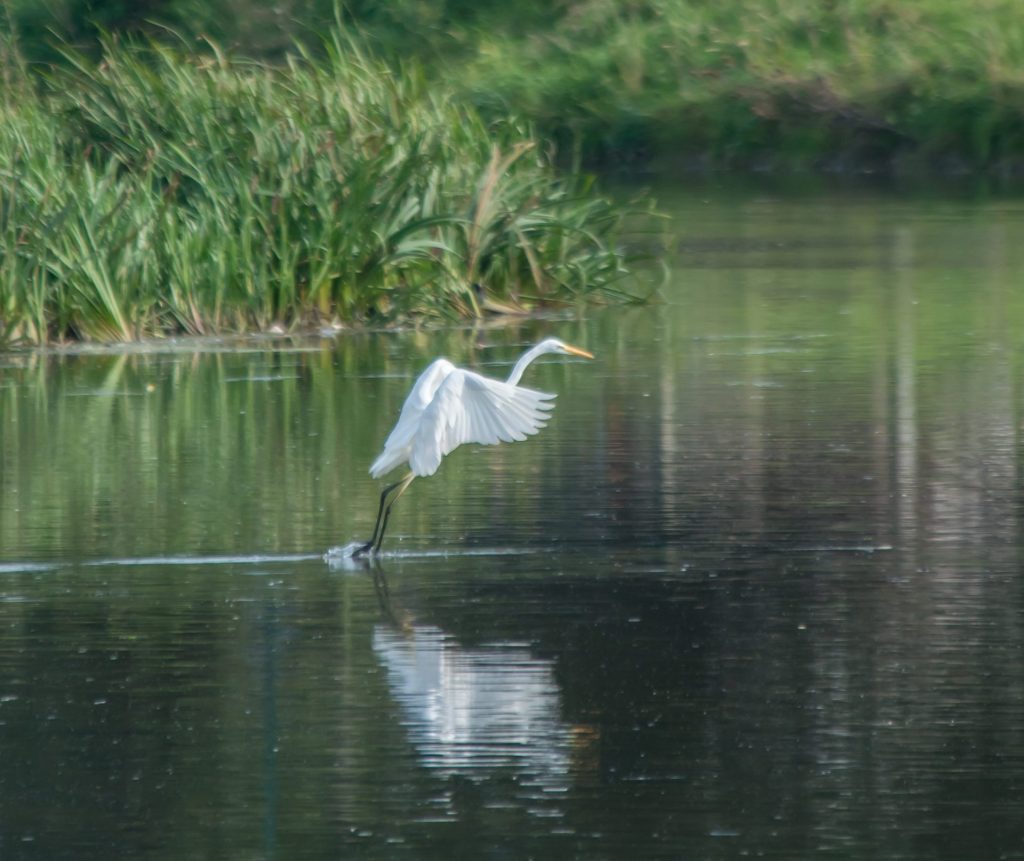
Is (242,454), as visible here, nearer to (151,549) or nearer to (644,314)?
(151,549)

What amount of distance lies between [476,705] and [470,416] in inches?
95.5

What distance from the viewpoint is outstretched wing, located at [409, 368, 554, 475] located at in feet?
30.2

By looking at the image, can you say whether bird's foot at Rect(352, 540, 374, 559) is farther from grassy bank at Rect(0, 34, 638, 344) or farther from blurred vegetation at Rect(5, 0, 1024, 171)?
blurred vegetation at Rect(5, 0, 1024, 171)

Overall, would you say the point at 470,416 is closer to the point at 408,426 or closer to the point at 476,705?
the point at 408,426

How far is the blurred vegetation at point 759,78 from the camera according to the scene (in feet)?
121

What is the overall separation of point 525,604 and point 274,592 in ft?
2.88

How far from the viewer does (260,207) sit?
16.7 meters

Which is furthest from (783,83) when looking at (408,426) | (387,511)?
(387,511)

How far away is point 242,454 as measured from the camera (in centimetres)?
1198

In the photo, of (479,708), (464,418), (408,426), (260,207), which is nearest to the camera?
(479,708)

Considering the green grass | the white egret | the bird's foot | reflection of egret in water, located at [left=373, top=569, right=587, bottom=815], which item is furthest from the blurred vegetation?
reflection of egret in water, located at [left=373, top=569, right=587, bottom=815]

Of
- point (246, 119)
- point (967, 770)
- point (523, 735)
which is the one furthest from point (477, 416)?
→ point (246, 119)

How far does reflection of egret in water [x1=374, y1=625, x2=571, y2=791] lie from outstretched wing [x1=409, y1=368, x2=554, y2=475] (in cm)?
137

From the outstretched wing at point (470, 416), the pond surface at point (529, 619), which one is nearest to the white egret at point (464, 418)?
the outstretched wing at point (470, 416)
